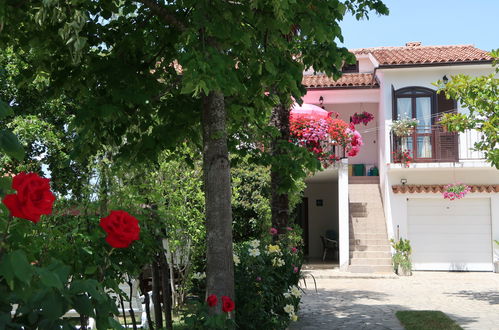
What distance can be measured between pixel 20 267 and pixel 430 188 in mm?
20380

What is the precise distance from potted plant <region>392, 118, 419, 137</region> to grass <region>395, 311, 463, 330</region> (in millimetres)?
11034

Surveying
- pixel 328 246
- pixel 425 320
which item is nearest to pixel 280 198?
pixel 425 320

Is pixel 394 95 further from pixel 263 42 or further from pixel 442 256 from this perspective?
pixel 263 42

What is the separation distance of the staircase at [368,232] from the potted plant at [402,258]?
1.14ft

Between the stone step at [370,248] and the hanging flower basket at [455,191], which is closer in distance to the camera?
the hanging flower basket at [455,191]

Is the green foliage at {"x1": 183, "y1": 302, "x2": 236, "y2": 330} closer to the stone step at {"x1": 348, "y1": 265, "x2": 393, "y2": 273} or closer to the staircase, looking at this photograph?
the stone step at {"x1": 348, "y1": 265, "x2": 393, "y2": 273}

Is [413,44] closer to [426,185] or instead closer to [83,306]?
[426,185]

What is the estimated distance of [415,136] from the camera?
2136cm

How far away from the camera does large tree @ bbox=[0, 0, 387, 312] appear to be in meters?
5.52

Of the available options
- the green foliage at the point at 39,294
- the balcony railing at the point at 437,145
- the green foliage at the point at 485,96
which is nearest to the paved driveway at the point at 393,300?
the green foliage at the point at 485,96

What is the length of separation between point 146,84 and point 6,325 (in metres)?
4.41

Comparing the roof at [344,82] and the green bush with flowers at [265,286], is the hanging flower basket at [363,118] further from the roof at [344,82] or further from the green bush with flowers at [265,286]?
the green bush with flowers at [265,286]

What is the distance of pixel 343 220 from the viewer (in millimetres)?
20688

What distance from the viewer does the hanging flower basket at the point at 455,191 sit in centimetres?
1984
